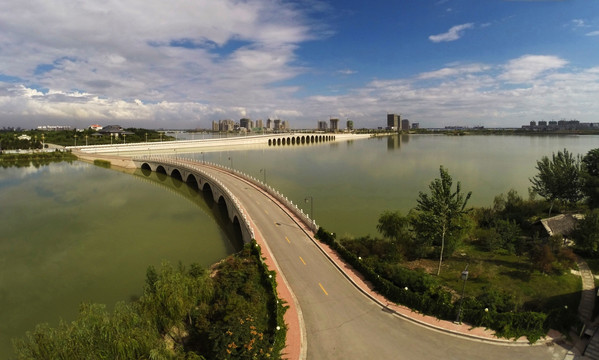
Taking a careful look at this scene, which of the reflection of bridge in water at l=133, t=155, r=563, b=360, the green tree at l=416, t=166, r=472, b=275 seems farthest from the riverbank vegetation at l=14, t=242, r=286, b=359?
the green tree at l=416, t=166, r=472, b=275

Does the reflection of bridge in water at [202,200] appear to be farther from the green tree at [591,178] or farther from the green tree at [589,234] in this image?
the green tree at [591,178]

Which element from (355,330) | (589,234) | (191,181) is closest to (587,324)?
(589,234)

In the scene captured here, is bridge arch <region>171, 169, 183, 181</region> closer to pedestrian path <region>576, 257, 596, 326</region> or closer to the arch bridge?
the arch bridge

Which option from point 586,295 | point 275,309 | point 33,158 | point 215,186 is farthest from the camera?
point 33,158

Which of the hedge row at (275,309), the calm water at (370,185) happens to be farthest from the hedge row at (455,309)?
the calm water at (370,185)

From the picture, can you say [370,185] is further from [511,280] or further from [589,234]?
[511,280]

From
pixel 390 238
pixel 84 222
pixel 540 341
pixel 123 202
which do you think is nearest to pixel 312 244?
pixel 390 238
